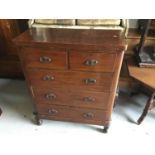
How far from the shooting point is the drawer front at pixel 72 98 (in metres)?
1.30

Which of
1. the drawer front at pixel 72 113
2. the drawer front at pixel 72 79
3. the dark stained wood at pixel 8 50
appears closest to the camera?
the drawer front at pixel 72 79

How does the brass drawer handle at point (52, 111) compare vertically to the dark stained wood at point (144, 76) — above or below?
below

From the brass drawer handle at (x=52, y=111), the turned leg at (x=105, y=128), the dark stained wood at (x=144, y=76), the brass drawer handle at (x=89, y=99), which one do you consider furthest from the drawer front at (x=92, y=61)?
the turned leg at (x=105, y=128)

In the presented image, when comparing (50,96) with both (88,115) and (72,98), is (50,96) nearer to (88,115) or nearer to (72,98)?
(72,98)

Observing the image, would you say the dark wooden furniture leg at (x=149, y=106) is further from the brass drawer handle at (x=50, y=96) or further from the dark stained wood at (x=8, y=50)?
the dark stained wood at (x=8, y=50)

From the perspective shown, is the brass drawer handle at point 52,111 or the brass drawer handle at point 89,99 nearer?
the brass drawer handle at point 89,99

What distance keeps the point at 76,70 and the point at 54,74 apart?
0.56ft

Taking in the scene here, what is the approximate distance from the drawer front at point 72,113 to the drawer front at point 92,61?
436 mm

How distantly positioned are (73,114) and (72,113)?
15 mm

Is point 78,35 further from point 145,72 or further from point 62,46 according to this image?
point 145,72

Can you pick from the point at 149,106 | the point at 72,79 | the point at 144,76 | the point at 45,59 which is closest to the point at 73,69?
the point at 72,79

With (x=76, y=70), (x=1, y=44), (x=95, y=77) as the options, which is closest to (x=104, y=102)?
(x=95, y=77)

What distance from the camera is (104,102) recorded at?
1.33m

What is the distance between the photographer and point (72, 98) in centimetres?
135
